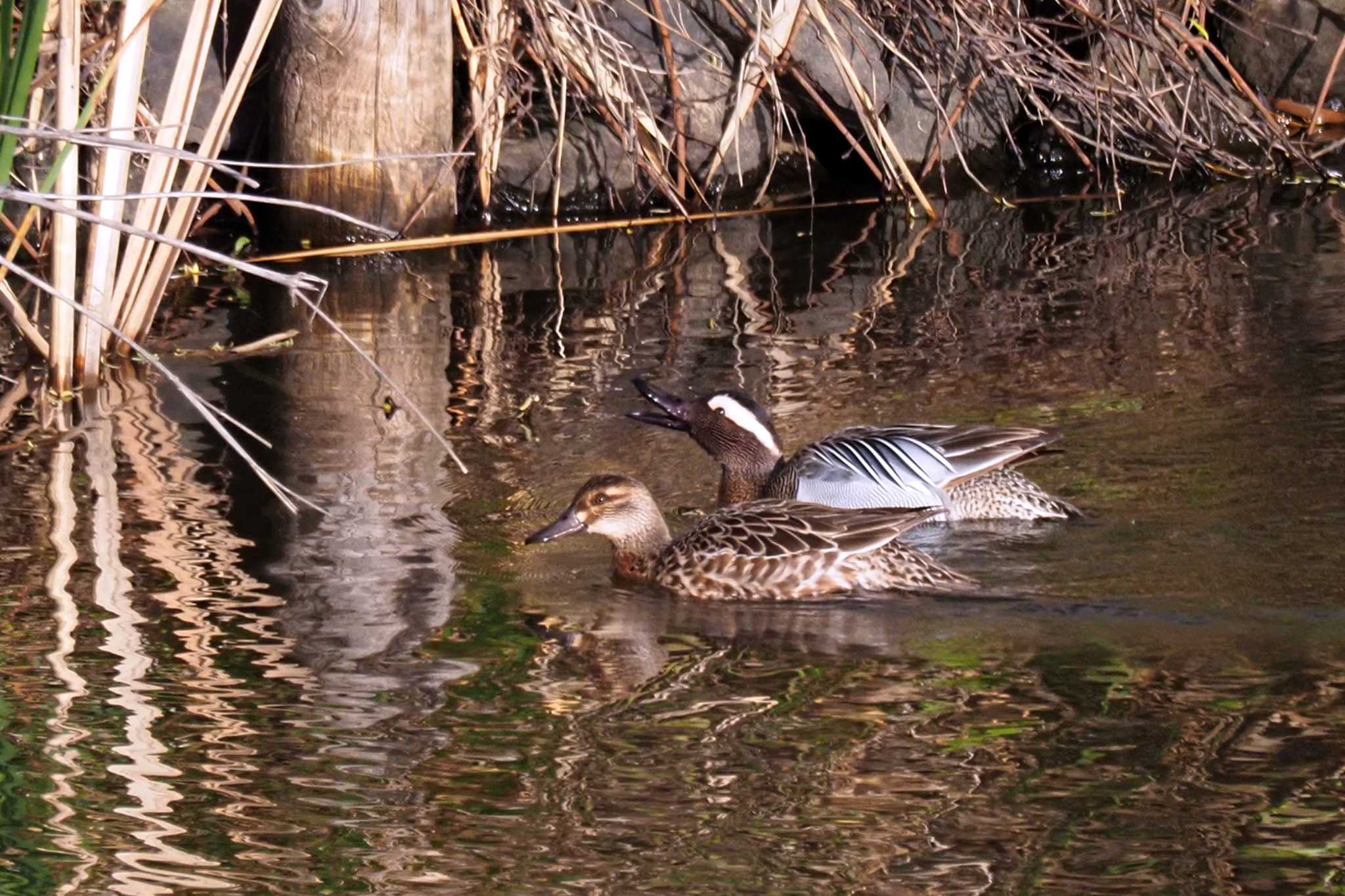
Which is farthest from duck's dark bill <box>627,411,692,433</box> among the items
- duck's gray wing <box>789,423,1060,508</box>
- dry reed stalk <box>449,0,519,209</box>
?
dry reed stalk <box>449,0,519,209</box>

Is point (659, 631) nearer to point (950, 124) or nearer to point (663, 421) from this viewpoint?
point (663, 421)

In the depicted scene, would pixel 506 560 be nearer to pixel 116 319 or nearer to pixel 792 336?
pixel 116 319

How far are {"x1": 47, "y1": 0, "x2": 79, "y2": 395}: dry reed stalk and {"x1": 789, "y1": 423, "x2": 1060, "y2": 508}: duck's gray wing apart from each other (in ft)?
8.94

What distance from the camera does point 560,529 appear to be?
591cm

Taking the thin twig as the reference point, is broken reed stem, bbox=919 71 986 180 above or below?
below

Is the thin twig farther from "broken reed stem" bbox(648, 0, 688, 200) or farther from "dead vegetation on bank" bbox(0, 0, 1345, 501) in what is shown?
"broken reed stem" bbox(648, 0, 688, 200)

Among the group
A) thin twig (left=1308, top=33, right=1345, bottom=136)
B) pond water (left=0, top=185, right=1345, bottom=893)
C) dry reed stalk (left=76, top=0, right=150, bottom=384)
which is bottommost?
pond water (left=0, top=185, right=1345, bottom=893)

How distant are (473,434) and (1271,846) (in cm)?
388

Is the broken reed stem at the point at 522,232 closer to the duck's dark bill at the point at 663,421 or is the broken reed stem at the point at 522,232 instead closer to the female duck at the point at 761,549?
the duck's dark bill at the point at 663,421

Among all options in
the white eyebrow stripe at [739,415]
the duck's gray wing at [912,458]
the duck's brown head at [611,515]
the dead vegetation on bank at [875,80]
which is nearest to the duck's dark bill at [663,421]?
the white eyebrow stripe at [739,415]

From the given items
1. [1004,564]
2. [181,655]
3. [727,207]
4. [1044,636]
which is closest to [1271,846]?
[1044,636]

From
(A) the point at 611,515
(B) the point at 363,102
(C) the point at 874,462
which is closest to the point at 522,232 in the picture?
(B) the point at 363,102

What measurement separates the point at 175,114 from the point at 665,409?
83.9 inches

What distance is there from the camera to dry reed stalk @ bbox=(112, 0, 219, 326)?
274 inches
